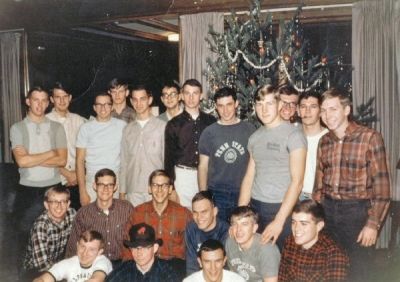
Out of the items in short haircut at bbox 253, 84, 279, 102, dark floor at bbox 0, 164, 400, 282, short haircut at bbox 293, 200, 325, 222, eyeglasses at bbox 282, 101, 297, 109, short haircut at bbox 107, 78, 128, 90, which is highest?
short haircut at bbox 107, 78, 128, 90

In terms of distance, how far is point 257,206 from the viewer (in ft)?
11.2

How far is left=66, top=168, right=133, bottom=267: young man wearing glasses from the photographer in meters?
3.91

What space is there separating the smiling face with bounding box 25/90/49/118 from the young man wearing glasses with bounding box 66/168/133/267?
1.03 meters

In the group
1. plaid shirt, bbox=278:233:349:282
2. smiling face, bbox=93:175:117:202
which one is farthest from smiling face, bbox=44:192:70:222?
plaid shirt, bbox=278:233:349:282

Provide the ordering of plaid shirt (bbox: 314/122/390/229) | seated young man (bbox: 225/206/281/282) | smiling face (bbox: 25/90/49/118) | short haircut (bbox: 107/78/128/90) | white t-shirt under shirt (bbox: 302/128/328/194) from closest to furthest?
plaid shirt (bbox: 314/122/390/229) < seated young man (bbox: 225/206/281/282) < white t-shirt under shirt (bbox: 302/128/328/194) < smiling face (bbox: 25/90/49/118) < short haircut (bbox: 107/78/128/90)

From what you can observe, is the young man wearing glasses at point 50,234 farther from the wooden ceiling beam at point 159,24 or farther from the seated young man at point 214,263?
the wooden ceiling beam at point 159,24

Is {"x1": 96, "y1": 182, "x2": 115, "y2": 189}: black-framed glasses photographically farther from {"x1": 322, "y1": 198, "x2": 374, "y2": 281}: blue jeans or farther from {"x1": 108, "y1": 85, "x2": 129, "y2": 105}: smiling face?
{"x1": 322, "y1": 198, "x2": 374, "y2": 281}: blue jeans

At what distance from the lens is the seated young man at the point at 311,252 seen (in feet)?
9.04

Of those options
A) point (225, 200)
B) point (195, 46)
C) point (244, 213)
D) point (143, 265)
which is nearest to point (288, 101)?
point (225, 200)

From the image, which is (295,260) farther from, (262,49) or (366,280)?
(262,49)

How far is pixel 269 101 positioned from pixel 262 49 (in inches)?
53.5

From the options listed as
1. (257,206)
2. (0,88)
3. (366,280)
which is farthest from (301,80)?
(0,88)

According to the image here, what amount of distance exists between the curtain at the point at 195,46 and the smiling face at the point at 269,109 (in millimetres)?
3060

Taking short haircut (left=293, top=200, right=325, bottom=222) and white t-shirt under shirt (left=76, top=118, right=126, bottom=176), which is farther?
white t-shirt under shirt (left=76, top=118, right=126, bottom=176)
